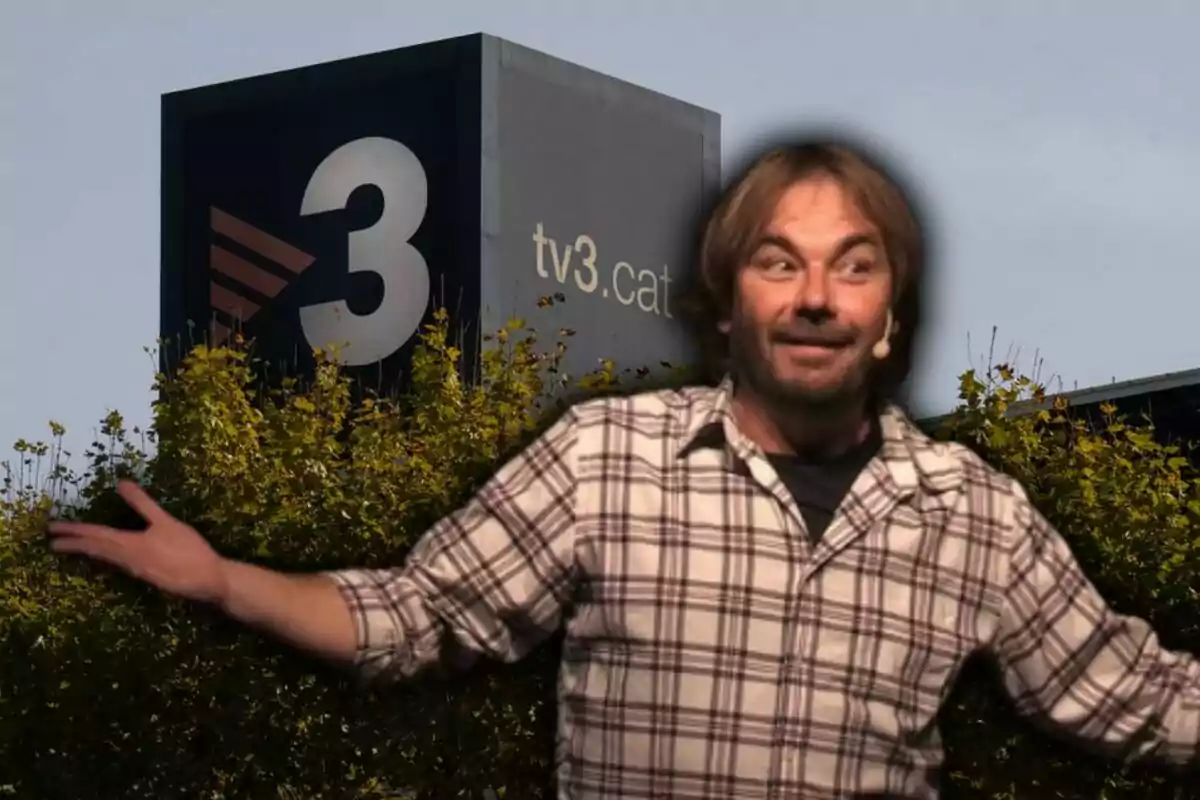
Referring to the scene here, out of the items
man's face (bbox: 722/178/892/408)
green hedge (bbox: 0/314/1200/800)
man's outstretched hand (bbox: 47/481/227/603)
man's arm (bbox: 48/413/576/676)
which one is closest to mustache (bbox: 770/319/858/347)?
man's face (bbox: 722/178/892/408)

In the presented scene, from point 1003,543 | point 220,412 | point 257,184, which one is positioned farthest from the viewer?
point 257,184

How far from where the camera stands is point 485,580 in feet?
11.6

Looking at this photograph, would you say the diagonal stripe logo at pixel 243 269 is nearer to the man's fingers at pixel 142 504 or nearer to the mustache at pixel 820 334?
the man's fingers at pixel 142 504

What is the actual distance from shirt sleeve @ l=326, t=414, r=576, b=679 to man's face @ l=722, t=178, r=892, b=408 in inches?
13.2

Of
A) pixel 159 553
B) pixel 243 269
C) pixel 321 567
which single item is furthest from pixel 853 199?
pixel 243 269

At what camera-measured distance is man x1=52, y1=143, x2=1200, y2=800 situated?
3.42m

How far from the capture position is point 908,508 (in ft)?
11.8

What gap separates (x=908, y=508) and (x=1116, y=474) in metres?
5.77

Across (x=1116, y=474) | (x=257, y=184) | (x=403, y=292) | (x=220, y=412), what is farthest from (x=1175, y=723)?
(x=257, y=184)

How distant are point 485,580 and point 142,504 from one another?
54cm

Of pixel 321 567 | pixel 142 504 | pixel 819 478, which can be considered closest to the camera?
pixel 142 504

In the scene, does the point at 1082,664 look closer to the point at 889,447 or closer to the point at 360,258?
the point at 889,447

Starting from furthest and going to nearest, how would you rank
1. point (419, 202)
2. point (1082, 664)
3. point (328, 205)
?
point (328, 205)
point (419, 202)
point (1082, 664)

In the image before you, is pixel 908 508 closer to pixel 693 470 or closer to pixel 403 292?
pixel 693 470
